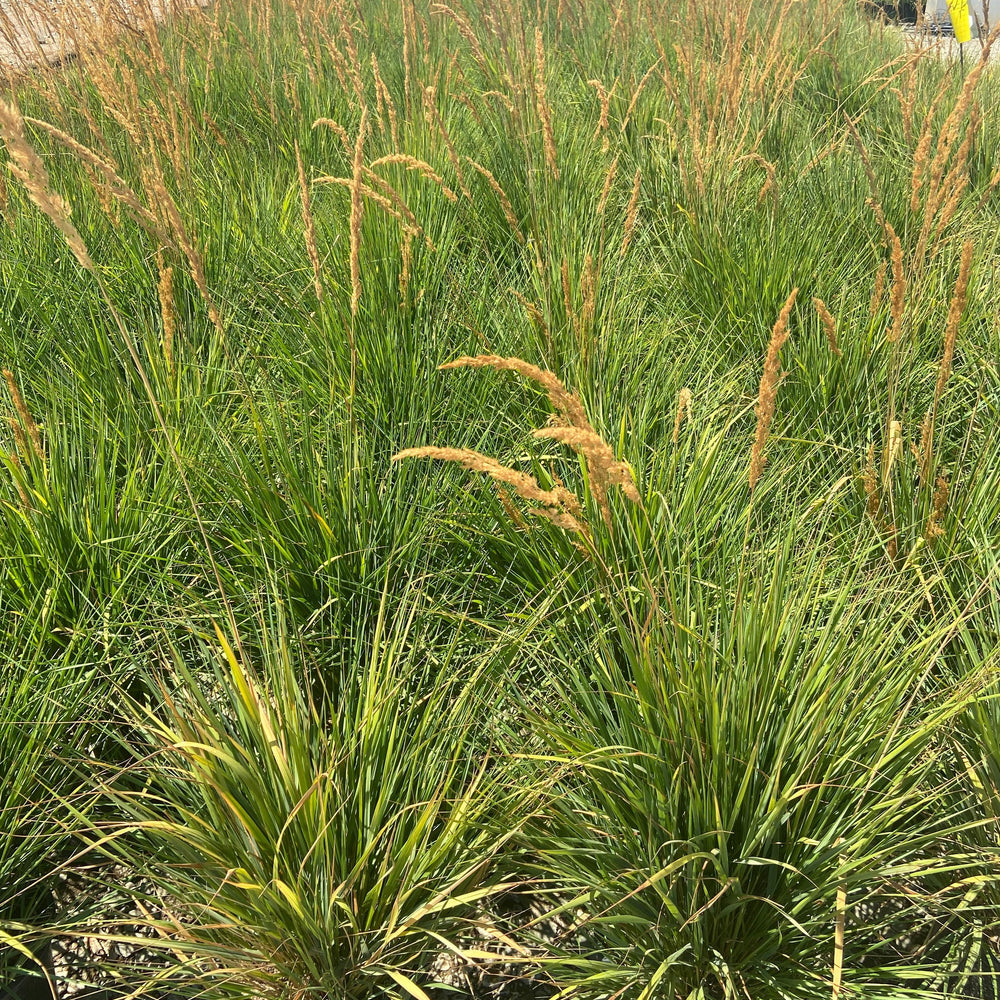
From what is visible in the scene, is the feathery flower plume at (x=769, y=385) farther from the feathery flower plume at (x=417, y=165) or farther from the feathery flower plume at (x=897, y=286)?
the feathery flower plume at (x=417, y=165)

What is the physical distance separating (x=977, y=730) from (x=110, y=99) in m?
2.42

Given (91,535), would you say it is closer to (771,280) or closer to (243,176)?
(771,280)

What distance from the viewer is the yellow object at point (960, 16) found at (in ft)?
10.5

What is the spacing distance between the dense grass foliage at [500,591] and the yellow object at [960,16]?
73cm

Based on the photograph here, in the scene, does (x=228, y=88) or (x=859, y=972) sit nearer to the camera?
(x=859, y=972)

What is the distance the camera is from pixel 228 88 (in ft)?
15.1

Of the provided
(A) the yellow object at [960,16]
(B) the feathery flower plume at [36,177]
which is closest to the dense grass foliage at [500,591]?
(B) the feathery flower plume at [36,177]

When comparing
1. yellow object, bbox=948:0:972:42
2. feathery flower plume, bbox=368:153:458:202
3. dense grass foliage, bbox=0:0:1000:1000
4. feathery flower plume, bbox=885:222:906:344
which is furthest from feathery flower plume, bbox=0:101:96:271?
yellow object, bbox=948:0:972:42

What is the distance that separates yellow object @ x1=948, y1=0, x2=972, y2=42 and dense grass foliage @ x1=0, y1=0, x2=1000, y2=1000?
0.73 metres

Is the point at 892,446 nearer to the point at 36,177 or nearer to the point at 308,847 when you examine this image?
the point at 308,847

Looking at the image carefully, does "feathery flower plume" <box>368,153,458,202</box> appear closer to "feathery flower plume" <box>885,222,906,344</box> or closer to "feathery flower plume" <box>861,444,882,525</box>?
"feathery flower plume" <box>885,222,906,344</box>

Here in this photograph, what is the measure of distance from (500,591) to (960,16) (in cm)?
300

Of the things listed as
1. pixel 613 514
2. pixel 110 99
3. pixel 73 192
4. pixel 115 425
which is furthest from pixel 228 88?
pixel 613 514

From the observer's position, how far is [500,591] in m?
1.90
